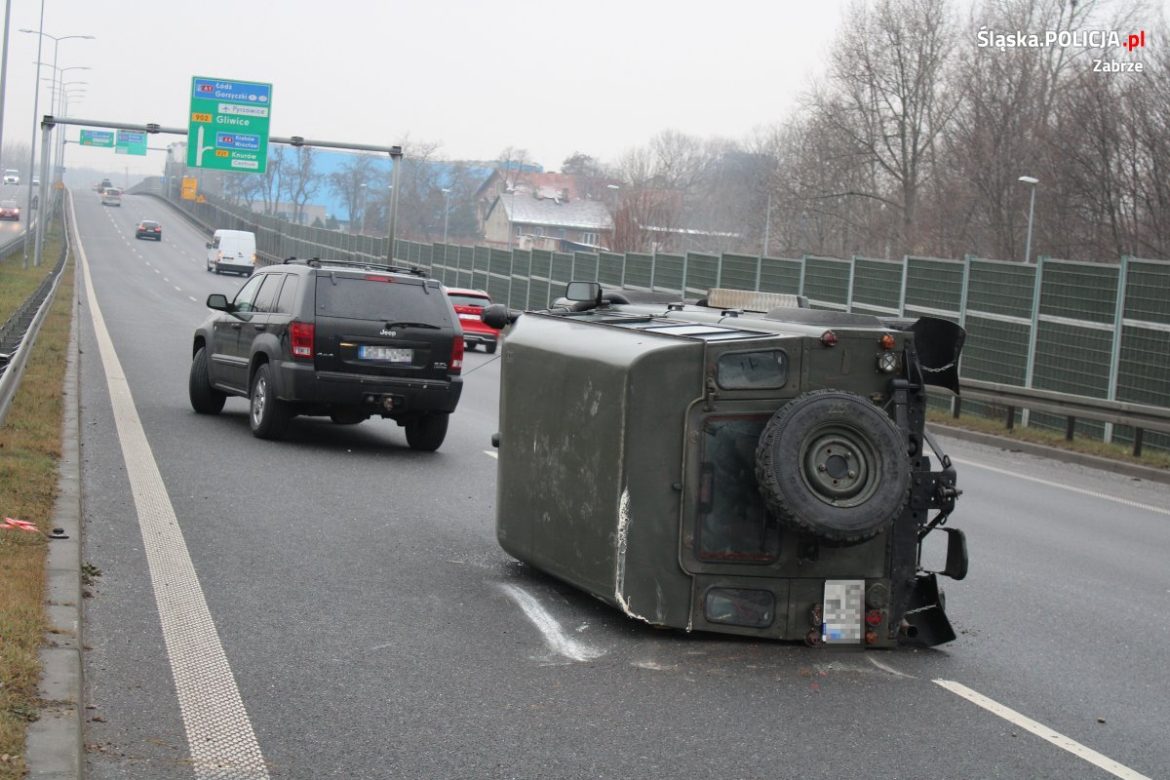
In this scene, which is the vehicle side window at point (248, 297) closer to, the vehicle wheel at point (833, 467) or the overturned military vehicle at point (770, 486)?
the overturned military vehicle at point (770, 486)

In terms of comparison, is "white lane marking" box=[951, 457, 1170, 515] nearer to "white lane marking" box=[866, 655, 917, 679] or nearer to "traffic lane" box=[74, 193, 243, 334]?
"white lane marking" box=[866, 655, 917, 679]

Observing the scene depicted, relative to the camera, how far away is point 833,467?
6621mm

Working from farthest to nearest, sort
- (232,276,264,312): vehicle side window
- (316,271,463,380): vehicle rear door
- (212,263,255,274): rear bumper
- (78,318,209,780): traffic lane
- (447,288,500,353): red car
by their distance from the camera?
(212,263,255,274): rear bumper → (447,288,500,353): red car → (232,276,264,312): vehicle side window → (316,271,463,380): vehicle rear door → (78,318,209,780): traffic lane

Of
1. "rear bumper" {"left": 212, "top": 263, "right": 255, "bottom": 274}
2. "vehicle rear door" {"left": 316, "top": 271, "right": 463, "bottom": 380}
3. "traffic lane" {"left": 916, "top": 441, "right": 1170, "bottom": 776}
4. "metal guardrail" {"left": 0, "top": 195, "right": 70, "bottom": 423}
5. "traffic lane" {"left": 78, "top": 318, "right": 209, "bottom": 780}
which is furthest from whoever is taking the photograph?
"rear bumper" {"left": 212, "top": 263, "right": 255, "bottom": 274}

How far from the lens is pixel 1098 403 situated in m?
18.7

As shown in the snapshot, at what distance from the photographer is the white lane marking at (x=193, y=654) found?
16.7 ft

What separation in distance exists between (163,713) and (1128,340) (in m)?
16.5

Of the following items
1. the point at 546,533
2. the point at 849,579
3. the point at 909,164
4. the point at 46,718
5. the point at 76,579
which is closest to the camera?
the point at 46,718

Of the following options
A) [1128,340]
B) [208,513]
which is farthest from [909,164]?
[208,513]

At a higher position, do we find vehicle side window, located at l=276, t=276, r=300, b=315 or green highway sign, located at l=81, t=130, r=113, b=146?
green highway sign, located at l=81, t=130, r=113, b=146

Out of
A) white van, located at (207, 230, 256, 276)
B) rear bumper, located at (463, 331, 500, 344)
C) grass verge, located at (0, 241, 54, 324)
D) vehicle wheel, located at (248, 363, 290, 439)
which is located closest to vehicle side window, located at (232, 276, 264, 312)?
vehicle wheel, located at (248, 363, 290, 439)

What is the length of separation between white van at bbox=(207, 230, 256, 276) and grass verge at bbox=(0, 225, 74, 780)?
2147 inches

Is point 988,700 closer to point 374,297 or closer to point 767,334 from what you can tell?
point 767,334

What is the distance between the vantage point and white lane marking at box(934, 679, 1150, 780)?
5.41 m
